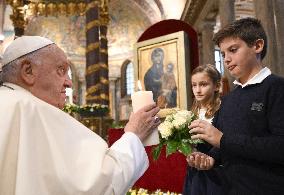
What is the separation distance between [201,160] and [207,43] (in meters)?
11.5

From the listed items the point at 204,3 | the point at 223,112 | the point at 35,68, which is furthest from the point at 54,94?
the point at 204,3

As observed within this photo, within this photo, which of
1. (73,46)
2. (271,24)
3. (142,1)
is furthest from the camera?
(73,46)

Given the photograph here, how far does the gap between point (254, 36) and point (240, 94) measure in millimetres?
293

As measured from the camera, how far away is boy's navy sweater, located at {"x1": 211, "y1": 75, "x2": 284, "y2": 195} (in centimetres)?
161

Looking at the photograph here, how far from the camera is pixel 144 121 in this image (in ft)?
5.06

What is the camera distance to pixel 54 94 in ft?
5.47

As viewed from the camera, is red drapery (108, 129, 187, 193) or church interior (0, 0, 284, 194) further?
church interior (0, 0, 284, 194)

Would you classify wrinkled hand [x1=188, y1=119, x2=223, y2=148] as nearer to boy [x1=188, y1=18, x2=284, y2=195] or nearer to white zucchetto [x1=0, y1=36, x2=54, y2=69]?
boy [x1=188, y1=18, x2=284, y2=195]

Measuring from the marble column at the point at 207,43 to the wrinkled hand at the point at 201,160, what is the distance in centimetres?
1111

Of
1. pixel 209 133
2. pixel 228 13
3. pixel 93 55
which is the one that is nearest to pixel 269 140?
pixel 209 133

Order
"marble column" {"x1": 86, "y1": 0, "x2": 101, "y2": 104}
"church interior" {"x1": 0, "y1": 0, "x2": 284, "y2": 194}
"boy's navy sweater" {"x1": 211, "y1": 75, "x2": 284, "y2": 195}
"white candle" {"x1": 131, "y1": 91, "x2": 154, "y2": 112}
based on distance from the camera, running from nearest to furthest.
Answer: "white candle" {"x1": 131, "y1": 91, "x2": 154, "y2": 112} < "boy's navy sweater" {"x1": 211, "y1": 75, "x2": 284, "y2": 195} < "church interior" {"x1": 0, "y1": 0, "x2": 284, "y2": 194} < "marble column" {"x1": 86, "y1": 0, "x2": 101, "y2": 104}

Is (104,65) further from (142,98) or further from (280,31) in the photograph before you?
(142,98)

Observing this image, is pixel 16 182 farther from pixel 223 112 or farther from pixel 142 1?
pixel 142 1

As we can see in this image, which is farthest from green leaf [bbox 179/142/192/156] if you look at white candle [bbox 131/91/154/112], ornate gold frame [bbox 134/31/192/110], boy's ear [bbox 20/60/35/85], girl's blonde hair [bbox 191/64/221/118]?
ornate gold frame [bbox 134/31/192/110]
